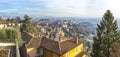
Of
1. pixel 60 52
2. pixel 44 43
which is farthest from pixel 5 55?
pixel 44 43

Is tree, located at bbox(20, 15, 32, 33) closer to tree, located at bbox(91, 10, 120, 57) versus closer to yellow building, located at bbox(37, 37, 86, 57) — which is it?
yellow building, located at bbox(37, 37, 86, 57)

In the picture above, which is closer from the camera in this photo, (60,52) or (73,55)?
(60,52)

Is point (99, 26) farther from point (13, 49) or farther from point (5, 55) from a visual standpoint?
point (5, 55)

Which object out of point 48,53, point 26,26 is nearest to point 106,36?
point 48,53

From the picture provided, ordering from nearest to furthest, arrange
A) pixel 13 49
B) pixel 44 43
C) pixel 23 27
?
pixel 13 49
pixel 44 43
pixel 23 27

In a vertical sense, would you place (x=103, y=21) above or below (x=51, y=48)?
above

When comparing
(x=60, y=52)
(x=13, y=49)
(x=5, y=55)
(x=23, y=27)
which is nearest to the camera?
(x=5, y=55)
